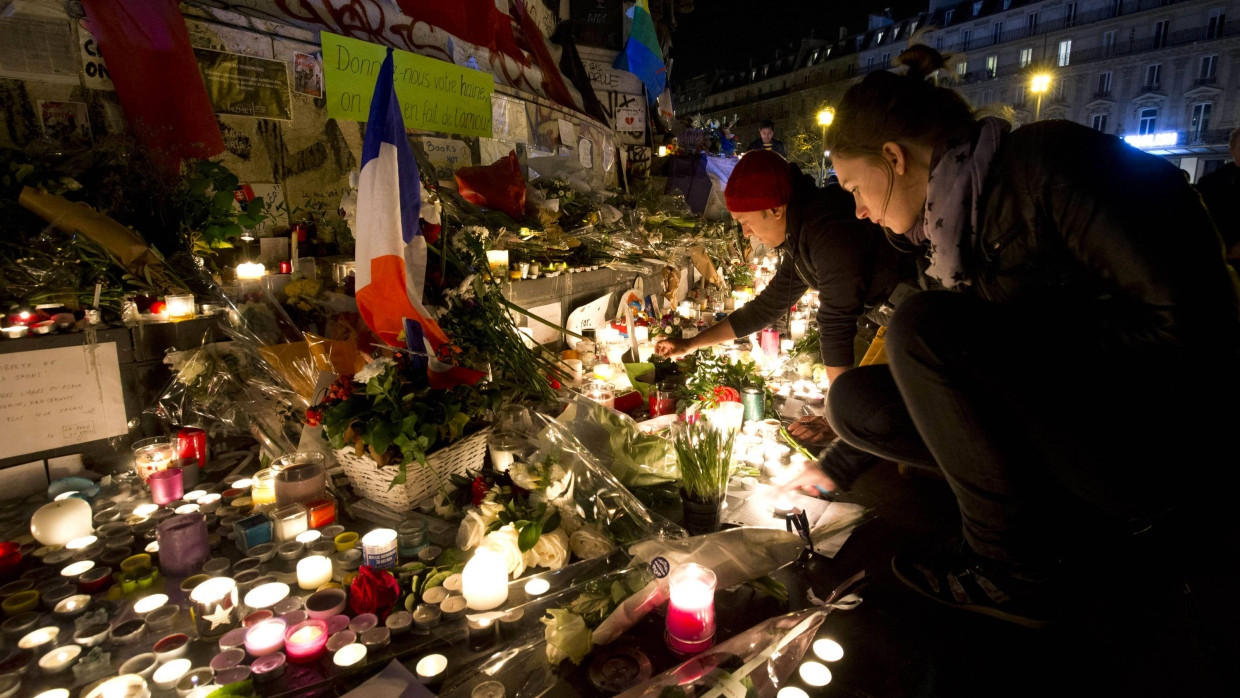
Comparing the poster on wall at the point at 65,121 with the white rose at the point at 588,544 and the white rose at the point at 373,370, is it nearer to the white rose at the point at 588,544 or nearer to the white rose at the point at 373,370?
the white rose at the point at 373,370

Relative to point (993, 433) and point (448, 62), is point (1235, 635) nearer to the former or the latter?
point (993, 433)

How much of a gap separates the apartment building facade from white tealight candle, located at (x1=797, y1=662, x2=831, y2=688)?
97.2 feet

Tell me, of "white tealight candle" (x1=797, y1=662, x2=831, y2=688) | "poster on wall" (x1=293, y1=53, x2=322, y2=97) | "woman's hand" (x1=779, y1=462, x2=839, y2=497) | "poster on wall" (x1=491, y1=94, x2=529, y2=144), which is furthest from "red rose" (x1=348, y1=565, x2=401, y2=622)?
"poster on wall" (x1=491, y1=94, x2=529, y2=144)

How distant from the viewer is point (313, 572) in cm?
183

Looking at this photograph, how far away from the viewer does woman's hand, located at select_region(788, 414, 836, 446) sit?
3156mm

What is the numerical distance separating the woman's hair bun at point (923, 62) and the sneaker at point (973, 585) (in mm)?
1500

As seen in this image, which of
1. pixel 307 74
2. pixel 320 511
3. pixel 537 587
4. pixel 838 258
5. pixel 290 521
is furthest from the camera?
pixel 307 74

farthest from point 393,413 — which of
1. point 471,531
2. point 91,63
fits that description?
point 91,63

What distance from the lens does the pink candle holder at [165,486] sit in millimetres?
2311

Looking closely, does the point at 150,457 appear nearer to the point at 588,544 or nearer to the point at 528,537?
the point at 528,537

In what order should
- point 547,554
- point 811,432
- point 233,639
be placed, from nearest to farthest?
point 233,639
point 547,554
point 811,432

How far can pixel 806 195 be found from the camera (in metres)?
3.04

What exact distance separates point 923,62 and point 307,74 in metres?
3.76

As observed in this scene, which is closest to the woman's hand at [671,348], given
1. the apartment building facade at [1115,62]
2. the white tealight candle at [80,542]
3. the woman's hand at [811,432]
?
the woman's hand at [811,432]
